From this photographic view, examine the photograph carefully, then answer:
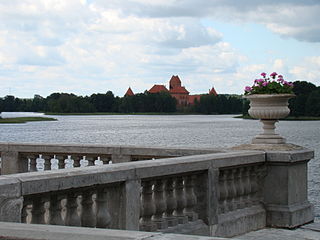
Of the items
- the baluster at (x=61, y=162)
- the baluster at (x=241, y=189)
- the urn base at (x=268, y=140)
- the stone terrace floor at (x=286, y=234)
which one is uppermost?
the urn base at (x=268, y=140)

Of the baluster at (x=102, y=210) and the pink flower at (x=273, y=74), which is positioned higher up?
the pink flower at (x=273, y=74)

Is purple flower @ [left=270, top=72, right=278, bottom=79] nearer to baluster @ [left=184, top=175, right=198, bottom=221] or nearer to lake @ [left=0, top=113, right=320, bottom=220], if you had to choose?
baluster @ [left=184, top=175, right=198, bottom=221]

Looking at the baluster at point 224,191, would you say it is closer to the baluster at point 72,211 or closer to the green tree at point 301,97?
the baluster at point 72,211

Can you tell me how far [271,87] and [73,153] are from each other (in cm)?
333

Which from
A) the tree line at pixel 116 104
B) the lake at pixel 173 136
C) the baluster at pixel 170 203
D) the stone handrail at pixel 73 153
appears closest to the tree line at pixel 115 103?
the tree line at pixel 116 104

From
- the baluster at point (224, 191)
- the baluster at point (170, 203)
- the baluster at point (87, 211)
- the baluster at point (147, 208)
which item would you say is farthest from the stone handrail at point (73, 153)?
the baluster at point (87, 211)

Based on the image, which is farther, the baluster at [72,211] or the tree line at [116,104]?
the tree line at [116,104]

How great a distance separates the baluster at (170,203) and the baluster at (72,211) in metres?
1.50

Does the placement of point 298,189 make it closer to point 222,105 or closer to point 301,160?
point 301,160

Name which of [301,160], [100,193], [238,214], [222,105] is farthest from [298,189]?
[222,105]

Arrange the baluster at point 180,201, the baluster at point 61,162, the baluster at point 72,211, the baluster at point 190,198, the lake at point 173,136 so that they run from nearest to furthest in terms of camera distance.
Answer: the baluster at point 72,211 → the baluster at point 180,201 → the baluster at point 190,198 → the baluster at point 61,162 → the lake at point 173,136

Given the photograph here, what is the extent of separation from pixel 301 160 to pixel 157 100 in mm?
172590

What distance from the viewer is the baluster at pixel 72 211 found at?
17.9ft

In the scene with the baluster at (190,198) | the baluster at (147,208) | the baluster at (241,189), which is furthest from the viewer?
the baluster at (241,189)
